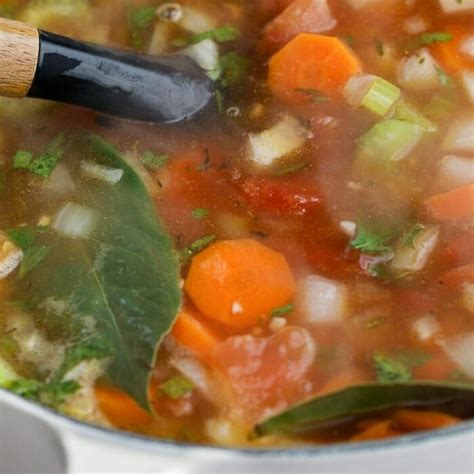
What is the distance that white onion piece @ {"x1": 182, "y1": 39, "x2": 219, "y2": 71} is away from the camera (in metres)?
2.86

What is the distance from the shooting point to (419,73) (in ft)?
9.14

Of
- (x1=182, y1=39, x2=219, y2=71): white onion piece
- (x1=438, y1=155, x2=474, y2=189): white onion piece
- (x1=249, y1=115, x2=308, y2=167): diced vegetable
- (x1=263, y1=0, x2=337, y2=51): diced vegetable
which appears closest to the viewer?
(x1=438, y1=155, x2=474, y2=189): white onion piece

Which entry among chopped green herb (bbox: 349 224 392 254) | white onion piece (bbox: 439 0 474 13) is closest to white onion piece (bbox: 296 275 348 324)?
chopped green herb (bbox: 349 224 392 254)

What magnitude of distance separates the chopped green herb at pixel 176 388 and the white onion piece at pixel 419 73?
4.13 feet

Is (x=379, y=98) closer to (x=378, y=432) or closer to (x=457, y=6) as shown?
(x=457, y=6)

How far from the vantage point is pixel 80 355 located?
2.15 m

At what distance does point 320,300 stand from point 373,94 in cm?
77

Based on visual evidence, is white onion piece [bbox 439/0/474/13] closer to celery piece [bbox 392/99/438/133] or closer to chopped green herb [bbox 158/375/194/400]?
celery piece [bbox 392/99/438/133]

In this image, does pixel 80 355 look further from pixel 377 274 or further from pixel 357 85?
pixel 357 85

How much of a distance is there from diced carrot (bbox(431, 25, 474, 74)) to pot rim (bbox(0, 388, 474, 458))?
4.84 feet

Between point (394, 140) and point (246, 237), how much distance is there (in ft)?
1.86

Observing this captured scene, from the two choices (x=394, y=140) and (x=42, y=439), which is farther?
(x=394, y=140)

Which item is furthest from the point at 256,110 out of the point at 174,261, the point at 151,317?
the point at 151,317

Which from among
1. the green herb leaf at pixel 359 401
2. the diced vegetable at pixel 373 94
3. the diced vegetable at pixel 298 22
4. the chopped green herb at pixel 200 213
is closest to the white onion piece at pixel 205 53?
the diced vegetable at pixel 298 22
